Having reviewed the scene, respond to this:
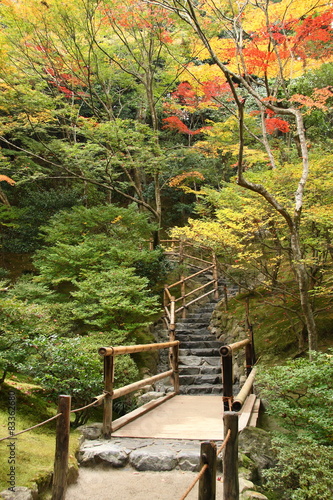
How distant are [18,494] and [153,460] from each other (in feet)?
4.01

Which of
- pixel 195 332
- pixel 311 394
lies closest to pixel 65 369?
pixel 311 394

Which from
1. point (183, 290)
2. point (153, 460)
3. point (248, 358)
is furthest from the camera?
point (183, 290)

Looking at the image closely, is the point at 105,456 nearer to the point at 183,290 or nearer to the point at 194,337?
the point at 194,337

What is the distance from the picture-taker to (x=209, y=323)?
10234mm

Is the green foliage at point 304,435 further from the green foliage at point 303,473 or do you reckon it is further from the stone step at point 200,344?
the stone step at point 200,344

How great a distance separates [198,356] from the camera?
29.0 ft

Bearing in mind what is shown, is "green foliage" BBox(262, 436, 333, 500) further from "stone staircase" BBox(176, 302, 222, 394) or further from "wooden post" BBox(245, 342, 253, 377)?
"stone staircase" BBox(176, 302, 222, 394)

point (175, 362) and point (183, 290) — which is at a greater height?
point (183, 290)

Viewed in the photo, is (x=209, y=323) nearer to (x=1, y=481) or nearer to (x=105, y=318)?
(x=105, y=318)

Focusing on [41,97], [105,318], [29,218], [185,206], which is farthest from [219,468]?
[185,206]


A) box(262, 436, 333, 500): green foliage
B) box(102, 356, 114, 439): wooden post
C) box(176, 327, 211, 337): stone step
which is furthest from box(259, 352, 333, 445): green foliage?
box(176, 327, 211, 337): stone step

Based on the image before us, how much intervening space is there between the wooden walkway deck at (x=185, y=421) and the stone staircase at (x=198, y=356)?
2.03 m

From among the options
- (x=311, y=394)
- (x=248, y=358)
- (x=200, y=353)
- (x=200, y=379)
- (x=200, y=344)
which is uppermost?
(x=311, y=394)

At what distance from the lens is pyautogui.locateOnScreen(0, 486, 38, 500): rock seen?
2588mm
